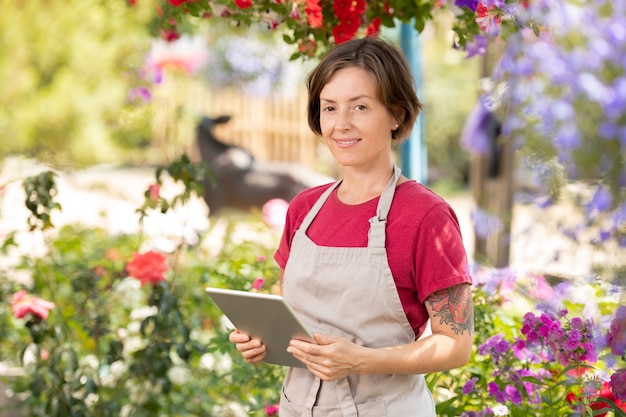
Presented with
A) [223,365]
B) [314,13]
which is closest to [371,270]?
[314,13]

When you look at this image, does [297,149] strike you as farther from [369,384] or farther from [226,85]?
[369,384]

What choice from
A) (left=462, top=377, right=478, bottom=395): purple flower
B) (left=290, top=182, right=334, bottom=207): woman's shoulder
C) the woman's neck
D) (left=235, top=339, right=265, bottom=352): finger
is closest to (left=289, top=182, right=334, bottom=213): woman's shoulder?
(left=290, top=182, right=334, bottom=207): woman's shoulder

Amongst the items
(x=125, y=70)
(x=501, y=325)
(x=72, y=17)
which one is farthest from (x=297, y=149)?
(x=501, y=325)

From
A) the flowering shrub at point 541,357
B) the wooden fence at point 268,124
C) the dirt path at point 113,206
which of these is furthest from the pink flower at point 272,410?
the wooden fence at point 268,124

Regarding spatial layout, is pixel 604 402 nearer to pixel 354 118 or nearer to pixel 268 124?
pixel 354 118

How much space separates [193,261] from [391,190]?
242cm

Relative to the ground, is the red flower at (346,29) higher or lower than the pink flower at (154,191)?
higher

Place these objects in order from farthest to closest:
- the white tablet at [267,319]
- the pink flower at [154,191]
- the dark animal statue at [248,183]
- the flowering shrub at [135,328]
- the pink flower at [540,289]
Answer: the dark animal statue at [248,183], the pink flower at [154,191], the flowering shrub at [135,328], the pink flower at [540,289], the white tablet at [267,319]

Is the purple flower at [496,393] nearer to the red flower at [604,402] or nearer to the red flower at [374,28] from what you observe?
the red flower at [604,402]

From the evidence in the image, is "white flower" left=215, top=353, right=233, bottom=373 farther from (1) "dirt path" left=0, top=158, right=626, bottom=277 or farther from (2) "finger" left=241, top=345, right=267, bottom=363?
(2) "finger" left=241, top=345, right=267, bottom=363

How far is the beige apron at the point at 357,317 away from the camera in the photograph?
5.26 feet

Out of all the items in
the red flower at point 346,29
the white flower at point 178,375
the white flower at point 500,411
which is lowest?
the white flower at point 178,375

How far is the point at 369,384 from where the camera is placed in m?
1.64

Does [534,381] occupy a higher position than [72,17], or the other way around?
[72,17]
